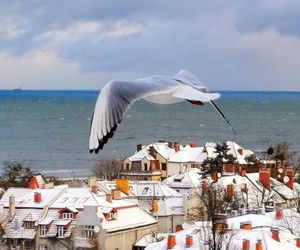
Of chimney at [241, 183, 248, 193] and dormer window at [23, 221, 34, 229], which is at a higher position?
chimney at [241, 183, 248, 193]

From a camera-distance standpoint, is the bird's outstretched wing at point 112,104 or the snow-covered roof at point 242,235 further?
the snow-covered roof at point 242,235

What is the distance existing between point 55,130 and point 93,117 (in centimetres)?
11777

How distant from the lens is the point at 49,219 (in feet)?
106

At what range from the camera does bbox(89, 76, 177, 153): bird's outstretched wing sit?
6.98 meters

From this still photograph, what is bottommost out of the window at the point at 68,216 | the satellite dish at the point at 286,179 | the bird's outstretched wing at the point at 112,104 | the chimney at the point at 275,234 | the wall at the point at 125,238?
the wall at the point at 125,238

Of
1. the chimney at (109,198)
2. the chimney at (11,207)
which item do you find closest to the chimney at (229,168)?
the chimney at (109,198)

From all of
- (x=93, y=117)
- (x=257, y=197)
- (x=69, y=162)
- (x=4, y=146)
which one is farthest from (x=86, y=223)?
(x=4, y=146)

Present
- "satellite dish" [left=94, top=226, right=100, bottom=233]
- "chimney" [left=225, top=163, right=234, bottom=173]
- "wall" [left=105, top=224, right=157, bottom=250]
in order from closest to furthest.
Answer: "satellite dish" [left=94, top=226, right=100, bottom=233], "wall" [left=105, top=224, right=157, bottom=250], "chimney" [left=225, top=163, right=234, bottom=173]

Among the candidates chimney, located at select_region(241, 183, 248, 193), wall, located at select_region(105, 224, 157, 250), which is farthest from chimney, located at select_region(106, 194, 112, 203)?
chimney, located at select_region(241, 183, 248, 193)

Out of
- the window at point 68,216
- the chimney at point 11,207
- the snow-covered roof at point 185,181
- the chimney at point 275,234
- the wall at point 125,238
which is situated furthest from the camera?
the snow-covered roof at point 185,181

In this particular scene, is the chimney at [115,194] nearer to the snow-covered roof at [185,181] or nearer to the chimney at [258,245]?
the snow-covered roof at [185,181]

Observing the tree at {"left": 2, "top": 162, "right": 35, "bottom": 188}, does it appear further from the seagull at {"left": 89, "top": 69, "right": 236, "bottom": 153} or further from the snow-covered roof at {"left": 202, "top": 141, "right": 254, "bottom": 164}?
the seagull at {"left": 89, "top": 69, "right": 236, "bottom": 153}

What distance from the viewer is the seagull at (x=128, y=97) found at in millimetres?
7004

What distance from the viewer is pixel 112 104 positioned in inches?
283
